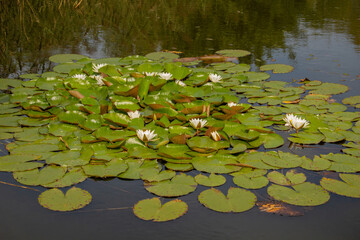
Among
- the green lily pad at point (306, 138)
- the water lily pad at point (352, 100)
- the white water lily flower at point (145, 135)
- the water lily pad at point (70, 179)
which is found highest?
the water lily pad at point (352, 100)

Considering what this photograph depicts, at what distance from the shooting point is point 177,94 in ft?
10.2

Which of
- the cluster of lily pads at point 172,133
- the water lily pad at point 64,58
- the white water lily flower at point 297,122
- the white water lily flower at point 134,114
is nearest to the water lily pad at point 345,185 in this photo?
the cluster of lily pads at point 172,133

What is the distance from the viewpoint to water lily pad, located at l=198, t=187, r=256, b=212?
185 cm

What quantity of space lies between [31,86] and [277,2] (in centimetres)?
613

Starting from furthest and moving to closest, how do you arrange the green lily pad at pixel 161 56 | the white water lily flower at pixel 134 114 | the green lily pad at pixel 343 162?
the green lily pad at pixel 161 56, the white water lily flower at pixel 134 114, the green lily pad at pixel 343 162

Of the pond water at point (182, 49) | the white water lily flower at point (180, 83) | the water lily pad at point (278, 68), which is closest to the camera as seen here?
the pond water at point (182, 49)

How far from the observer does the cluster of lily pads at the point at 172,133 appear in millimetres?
2023

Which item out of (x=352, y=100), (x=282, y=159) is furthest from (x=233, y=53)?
(x=282, y=159)

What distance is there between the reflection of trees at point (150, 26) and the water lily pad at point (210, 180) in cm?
263

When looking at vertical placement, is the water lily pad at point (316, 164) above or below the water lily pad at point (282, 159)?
below

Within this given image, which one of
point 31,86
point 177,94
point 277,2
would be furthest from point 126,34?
point 277,2

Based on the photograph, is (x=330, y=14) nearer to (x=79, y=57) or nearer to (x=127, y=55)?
(x=127, y=55)

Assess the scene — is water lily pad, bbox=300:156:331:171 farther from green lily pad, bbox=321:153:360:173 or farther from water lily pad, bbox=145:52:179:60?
water lily pad, bbox=145:52:179:60

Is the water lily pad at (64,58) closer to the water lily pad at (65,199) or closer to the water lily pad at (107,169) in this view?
the water lily pad at (107,169)
